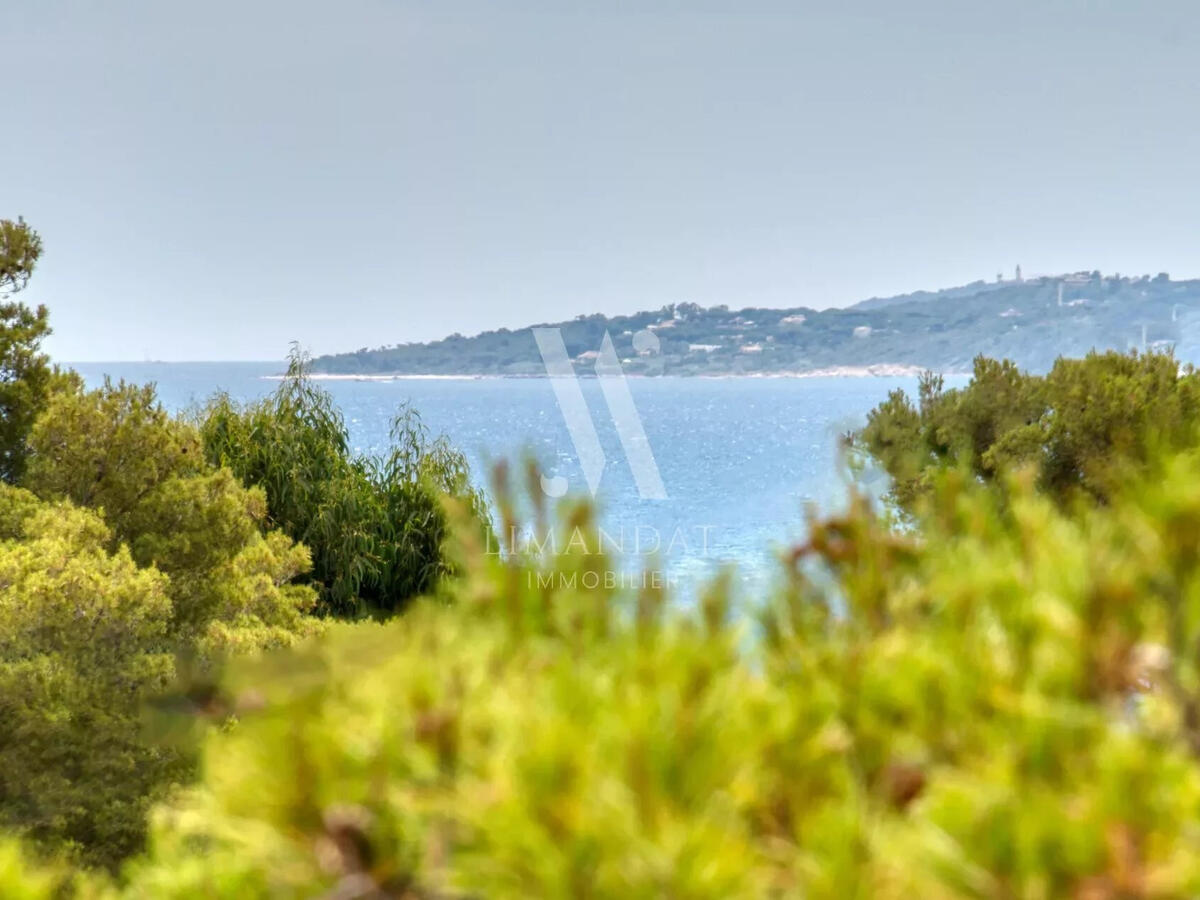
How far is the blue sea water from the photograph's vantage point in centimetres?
131

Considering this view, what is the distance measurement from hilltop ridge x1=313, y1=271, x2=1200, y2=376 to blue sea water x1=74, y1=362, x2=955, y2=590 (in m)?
5.06

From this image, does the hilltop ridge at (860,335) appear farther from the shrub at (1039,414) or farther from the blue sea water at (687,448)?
the shrub at (1039,414)

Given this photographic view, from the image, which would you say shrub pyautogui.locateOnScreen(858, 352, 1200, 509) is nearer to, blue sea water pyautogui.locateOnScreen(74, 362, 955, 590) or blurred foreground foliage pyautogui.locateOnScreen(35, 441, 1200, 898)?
blue sea water pyautogui.locateOnScreen(74, 362, 955, 590)

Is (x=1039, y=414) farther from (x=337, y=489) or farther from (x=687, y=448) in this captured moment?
(x=687, y=448)

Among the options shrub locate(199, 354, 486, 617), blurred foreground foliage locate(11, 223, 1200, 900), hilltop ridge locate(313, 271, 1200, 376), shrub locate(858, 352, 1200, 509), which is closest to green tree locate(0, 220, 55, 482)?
shrub locate(199, 354, 486, 617)

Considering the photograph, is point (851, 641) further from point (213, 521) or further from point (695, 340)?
point (695, 340)

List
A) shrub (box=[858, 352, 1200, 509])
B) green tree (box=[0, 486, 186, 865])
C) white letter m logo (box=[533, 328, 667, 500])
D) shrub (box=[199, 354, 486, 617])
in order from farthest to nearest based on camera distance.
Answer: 1. white letter m logo (box=[533, 328, 667, 500])
2. shrub (box=[199, 354, 486, 617])
3. shrub (box=[858, 352, 1200, 509])
4. green tree (box=[0, 486, 186, 865])

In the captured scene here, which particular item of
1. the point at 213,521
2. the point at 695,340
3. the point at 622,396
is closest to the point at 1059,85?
the point at 695,340

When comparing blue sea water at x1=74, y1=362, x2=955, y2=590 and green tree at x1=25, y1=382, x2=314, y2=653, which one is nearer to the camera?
blue sea water at x1=74, y1=362, x2=955, y2=590

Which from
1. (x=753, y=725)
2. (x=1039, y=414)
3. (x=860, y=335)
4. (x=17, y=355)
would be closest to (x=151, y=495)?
(x=17, y=355)

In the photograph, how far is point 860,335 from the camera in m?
97.7

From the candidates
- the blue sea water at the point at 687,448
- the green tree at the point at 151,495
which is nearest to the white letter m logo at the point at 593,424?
the blue sea water at the point at 687,448

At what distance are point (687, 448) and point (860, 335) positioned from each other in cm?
2745

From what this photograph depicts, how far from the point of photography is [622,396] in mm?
132250
